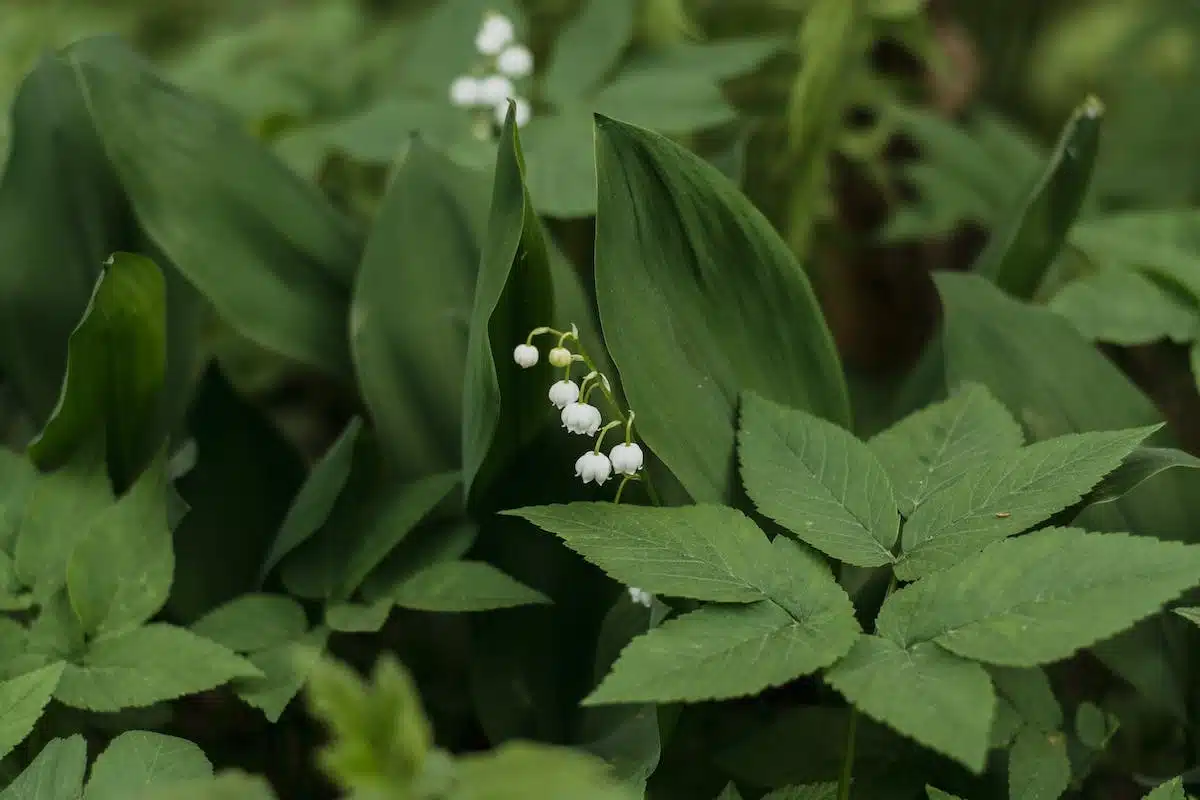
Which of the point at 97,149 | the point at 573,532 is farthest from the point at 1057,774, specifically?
the point at 97,149

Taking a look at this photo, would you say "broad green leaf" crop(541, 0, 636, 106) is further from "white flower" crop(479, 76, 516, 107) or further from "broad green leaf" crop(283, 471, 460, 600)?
"broad green leaf" crop(283, 471, 460, 600)

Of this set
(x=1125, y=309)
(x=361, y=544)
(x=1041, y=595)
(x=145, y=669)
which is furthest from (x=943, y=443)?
(x=145, y=669)

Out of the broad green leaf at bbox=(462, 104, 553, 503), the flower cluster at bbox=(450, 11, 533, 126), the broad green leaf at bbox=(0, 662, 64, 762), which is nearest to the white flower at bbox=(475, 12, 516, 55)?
the flower cluster at bbox=(450, 11, 533, 126)

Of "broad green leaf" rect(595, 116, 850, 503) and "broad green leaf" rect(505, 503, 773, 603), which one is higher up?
"broad green leaf" rect(595, 116, 850, 503)

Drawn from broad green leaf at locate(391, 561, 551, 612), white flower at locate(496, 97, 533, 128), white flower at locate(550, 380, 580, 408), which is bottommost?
broad green leaf at locate(391, 561, 551, 612)

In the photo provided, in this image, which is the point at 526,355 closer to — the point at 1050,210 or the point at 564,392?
the point at 564,392

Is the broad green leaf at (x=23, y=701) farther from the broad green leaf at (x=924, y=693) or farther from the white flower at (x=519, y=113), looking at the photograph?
the white flower at (x=519, y=113)
